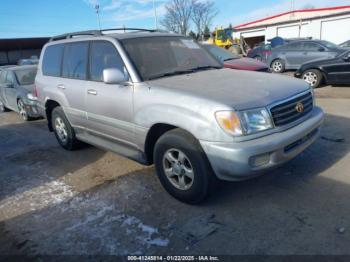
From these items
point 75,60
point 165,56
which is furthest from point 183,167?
point 75,60

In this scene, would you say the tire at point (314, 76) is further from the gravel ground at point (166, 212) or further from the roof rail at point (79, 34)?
the roof rail at point (79, 34)

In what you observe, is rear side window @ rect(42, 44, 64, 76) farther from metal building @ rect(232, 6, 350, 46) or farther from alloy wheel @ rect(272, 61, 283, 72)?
metal building @ rect(232, 6, 350, 46)

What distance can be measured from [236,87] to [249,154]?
894 millimetres

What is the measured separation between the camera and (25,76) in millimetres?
9219

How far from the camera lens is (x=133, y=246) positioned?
3.01 m

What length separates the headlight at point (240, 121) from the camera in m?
3.02

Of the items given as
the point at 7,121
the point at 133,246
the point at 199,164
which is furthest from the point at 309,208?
the point at 7,121

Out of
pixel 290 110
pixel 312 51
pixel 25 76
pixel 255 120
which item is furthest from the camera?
pixel 312 51

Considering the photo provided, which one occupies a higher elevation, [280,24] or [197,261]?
[280,24]

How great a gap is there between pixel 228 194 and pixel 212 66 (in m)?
1.94

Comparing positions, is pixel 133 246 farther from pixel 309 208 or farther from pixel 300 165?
pixel 300 165

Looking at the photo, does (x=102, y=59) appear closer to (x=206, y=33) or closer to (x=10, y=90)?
(x=10, y=90)

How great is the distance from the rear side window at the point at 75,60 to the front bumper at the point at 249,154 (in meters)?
2.60

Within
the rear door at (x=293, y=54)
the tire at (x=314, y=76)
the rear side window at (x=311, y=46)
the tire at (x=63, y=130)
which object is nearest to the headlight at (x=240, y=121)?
the tire at (x=63, y=130)
